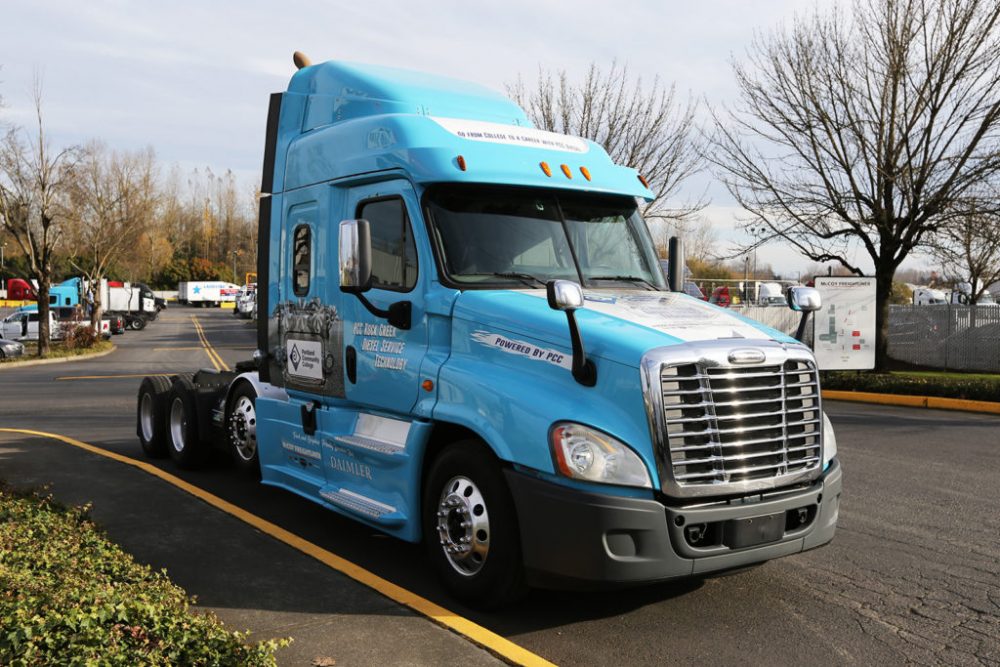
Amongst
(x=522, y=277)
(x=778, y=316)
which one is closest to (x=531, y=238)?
(x=522, y=277)

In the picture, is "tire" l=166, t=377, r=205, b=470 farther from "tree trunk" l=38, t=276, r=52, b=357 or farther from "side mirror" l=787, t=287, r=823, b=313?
"tree trunk" l=38, t=276, r=52, b=357

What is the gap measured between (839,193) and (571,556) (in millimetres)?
16088

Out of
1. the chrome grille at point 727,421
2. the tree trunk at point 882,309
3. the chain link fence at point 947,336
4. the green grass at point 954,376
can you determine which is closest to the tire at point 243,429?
the chrome grille at point 727,421

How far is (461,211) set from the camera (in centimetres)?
553

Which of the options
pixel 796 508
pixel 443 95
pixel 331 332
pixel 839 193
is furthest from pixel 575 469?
pixel 839 193

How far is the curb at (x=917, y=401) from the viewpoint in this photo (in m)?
14.2

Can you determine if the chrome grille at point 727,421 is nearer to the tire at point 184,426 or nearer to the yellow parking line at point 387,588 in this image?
the yellow parking line at point 387,588

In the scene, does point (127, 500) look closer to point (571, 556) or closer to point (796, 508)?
point (571, 556)

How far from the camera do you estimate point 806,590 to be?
5.35 metres

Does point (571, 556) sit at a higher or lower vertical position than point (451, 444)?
lower

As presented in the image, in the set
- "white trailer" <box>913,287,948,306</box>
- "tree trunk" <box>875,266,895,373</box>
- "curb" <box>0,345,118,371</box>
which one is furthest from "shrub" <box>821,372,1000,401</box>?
"white trailer" <box>913,287,948,306</box>

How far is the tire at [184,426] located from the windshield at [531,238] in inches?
187

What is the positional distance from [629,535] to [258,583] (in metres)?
2.45

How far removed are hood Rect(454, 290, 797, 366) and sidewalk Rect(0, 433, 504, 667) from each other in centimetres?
165
